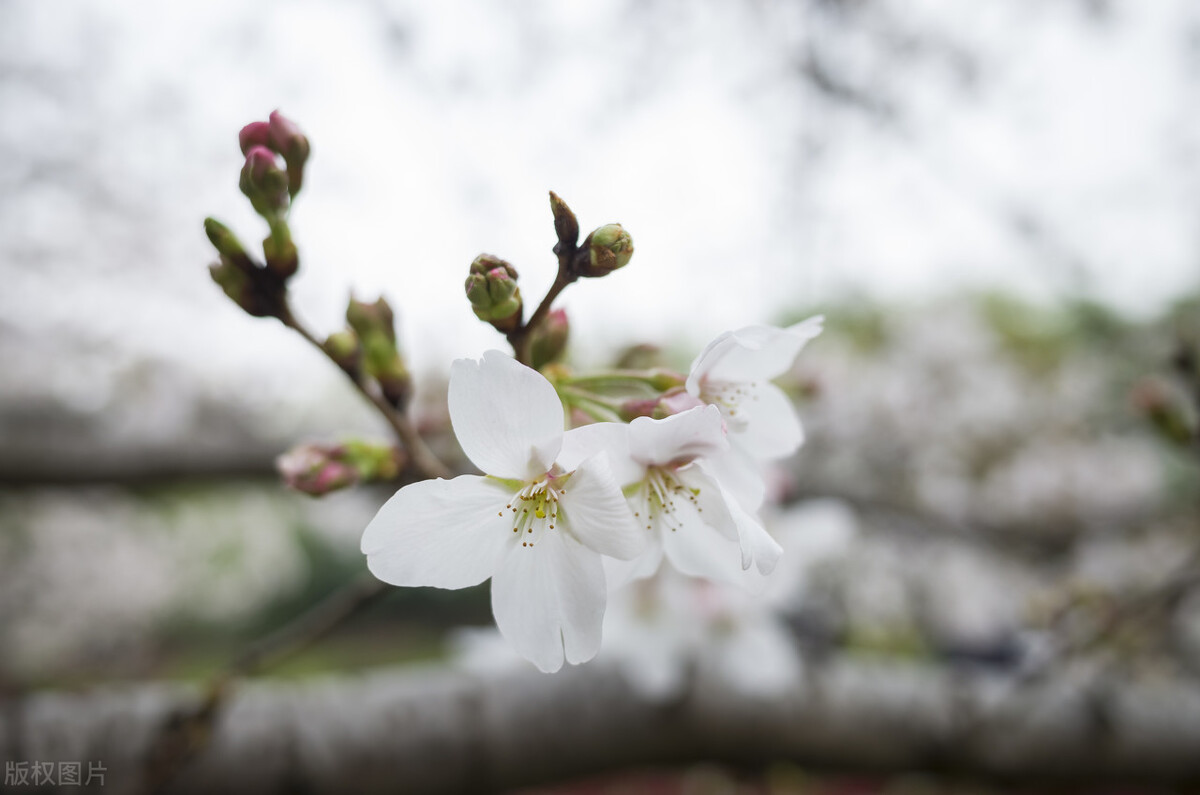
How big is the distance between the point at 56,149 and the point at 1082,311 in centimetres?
613

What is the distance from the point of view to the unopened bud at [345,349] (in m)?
0.55

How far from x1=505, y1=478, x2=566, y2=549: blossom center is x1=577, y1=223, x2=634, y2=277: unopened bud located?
0.52ft

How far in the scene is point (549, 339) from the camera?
0.54 meters

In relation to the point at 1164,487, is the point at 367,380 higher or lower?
lower

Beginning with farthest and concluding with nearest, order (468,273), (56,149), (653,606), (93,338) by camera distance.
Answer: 1. (93,338)
2. (56,149)
3. (653,606)
4. (468,273)

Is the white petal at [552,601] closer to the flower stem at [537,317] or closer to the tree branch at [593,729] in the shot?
the flower stem at [537,317]

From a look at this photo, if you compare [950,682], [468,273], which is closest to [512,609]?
[468,273]

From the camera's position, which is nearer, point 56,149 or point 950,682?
point 950,682

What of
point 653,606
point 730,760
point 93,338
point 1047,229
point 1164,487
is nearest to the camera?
point 653,606

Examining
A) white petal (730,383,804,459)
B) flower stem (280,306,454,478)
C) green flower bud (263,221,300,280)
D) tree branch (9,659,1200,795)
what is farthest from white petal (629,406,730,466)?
tree branch (9,659,1200,795)

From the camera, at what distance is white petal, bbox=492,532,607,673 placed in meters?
0.46

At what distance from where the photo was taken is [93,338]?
478 centimetres

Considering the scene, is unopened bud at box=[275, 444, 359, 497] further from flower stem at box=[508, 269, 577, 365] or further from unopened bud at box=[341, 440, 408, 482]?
flower stem at box=[508, 269, 577, 365]

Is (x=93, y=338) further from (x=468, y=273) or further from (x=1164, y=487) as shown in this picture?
(x=1164, y=487)
